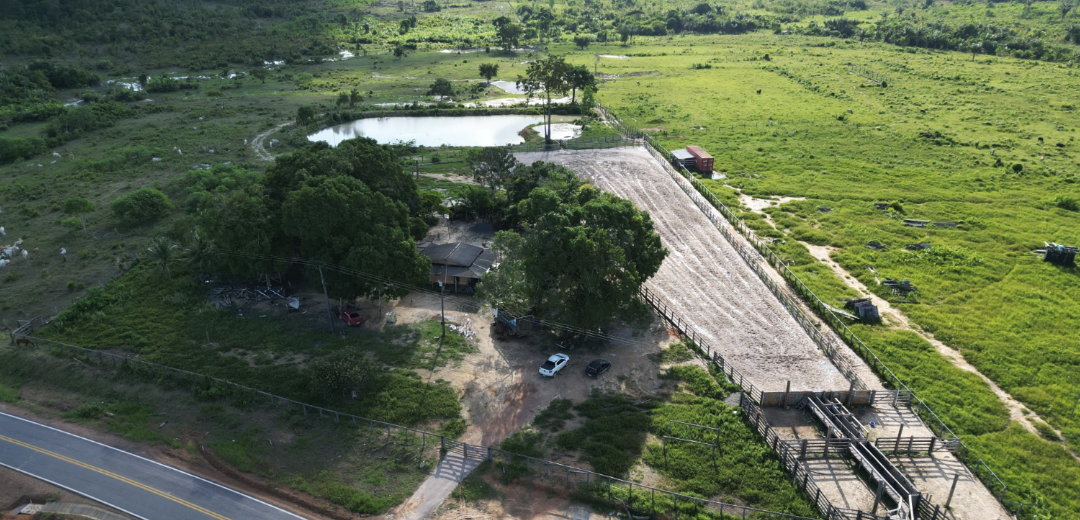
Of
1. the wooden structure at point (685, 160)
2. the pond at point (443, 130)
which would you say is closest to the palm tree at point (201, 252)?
the pond at point (443, 130)

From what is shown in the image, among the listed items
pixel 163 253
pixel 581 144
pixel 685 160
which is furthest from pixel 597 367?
pixel 581 144

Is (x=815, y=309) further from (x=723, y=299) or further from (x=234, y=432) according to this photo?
(x=234, y=432)

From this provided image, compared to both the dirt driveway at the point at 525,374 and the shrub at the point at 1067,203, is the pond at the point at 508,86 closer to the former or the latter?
the shrub at the point at 1067,203

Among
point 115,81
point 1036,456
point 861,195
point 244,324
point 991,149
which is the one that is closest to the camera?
point 1036,456

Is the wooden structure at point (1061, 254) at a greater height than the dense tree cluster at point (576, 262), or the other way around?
the dense tree cluster at point (576, 262)

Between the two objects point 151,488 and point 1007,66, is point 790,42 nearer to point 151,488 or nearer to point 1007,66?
point 1007,66

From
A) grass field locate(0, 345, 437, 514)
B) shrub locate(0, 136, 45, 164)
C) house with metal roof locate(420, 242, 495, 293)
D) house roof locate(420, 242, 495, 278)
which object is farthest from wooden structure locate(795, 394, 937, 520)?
shrub locate(0, 136, 45, 164)

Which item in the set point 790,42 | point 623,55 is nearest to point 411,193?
point 623,55

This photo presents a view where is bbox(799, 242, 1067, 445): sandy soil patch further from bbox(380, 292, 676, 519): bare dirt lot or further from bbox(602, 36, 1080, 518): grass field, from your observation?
bbox(380, 292, 676, 519): bare dirt lot
